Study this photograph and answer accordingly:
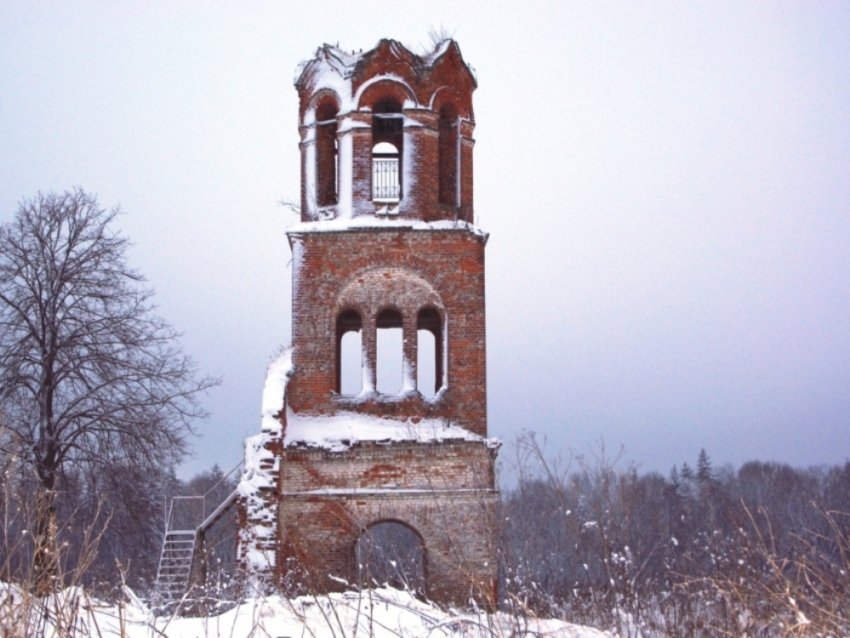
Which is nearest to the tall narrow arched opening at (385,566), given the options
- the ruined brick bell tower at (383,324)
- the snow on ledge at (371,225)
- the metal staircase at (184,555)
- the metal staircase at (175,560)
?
the ruined brick bell tower at (383,324)

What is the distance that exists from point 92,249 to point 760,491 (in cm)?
4098

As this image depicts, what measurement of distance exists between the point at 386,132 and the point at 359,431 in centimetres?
482

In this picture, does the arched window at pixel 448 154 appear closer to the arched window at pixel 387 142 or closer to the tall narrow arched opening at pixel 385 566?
the arched window at pixel 387 142

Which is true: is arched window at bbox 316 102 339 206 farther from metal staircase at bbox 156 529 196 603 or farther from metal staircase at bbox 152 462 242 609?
metal staircase at bbox 156 529 196 603

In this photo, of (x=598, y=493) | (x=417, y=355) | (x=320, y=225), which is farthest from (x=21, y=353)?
(x=598, y=493)

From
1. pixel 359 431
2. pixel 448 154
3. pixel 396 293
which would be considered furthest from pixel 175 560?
pixel 448 154

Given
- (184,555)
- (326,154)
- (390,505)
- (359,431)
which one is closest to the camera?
(390,505)

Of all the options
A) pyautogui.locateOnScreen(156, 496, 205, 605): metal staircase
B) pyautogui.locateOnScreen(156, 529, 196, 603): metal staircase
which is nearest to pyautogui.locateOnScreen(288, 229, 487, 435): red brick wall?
pyautogui.locateOnScreen(156, 496, 205, 605): metal staircase

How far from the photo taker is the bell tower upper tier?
15172mm

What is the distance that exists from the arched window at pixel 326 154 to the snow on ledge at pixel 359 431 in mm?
3334

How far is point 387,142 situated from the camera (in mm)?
16438

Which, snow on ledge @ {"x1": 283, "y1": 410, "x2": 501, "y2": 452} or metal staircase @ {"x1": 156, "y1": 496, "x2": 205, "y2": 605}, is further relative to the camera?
metal staircase @ {"x1": 156, "y1": 496, "x2": 205, "y2": 605}

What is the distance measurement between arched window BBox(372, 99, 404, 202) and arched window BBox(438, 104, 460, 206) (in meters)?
0.64

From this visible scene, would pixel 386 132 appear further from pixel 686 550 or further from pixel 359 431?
pixel 686 550
